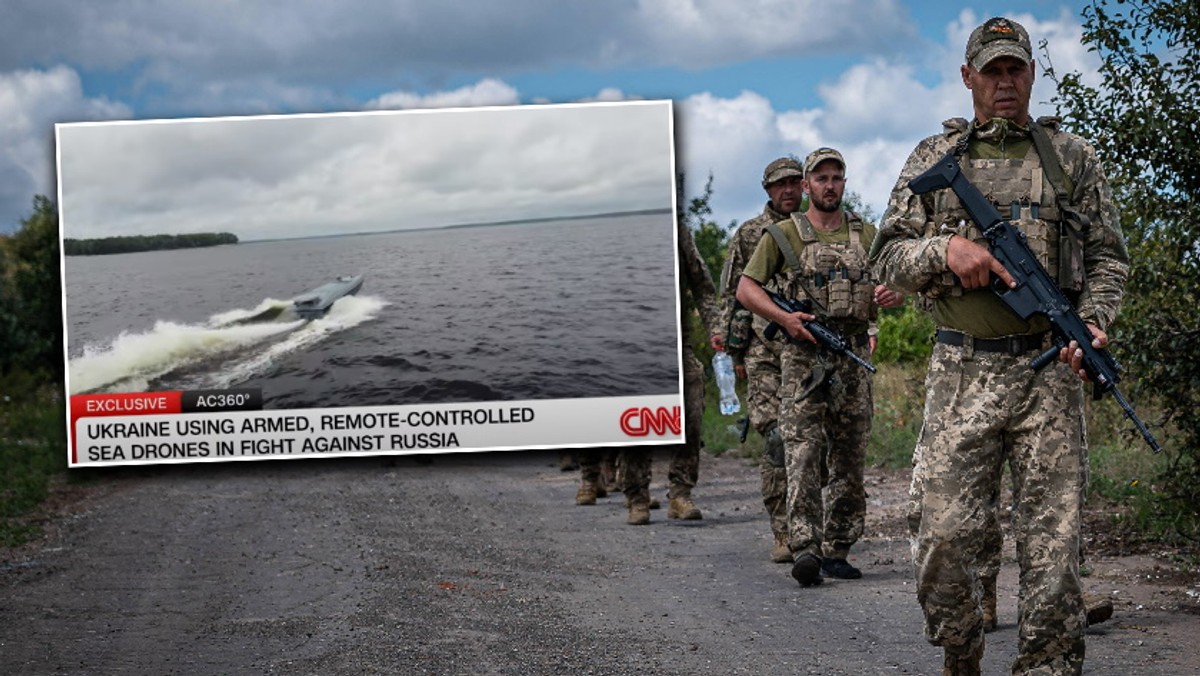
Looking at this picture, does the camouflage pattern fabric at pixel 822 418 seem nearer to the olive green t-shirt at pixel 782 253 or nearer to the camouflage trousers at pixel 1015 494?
the olive green t-shirt at pixel 782 253

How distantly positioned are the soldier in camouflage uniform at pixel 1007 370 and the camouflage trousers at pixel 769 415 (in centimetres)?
454

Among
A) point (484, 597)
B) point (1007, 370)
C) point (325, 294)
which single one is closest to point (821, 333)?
point (484, 597)

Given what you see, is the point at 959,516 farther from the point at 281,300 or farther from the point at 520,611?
the point at 281,300

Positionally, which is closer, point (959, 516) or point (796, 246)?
point (959, 516)

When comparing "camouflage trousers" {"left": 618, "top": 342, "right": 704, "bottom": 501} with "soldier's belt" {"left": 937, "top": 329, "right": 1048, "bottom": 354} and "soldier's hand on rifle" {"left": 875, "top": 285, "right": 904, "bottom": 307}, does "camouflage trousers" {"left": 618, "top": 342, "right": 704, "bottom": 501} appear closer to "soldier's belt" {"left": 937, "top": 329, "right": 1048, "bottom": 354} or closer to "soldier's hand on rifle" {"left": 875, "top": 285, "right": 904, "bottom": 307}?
"soldier's hand on rifle" {"left": 875, "top": 285, "right": 904, "bottom": 307}

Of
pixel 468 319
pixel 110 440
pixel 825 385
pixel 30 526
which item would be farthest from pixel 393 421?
pixel 825 385

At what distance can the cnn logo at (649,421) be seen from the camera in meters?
14.0

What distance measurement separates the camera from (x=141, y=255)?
559 inches

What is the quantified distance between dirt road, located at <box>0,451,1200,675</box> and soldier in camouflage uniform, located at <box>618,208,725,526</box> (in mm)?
251

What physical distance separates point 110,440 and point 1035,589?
965cm

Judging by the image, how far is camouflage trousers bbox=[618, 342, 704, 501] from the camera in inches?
530

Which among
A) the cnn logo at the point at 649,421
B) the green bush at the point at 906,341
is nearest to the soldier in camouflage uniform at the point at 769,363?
the cnn logo at the point at 649,421

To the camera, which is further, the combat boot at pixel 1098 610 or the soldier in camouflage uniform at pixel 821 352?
the soldier in camouflage uniform at pixel 821 352

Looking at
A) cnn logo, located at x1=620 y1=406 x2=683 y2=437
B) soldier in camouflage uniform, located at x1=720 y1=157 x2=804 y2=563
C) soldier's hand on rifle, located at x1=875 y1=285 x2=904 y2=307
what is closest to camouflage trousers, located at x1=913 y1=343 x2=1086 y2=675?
soldier's hand on rifle, located at x1=875 y1=285 x2=904 y2=307
